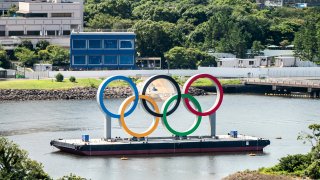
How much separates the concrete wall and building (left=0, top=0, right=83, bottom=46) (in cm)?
1237

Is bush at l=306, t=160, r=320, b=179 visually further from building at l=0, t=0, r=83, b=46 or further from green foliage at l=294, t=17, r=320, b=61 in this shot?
building at l=0, t=0, r=83, b=46

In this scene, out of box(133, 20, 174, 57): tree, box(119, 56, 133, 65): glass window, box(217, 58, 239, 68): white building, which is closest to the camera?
box(119, 56, 133, 65): glass window

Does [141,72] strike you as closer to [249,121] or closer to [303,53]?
[303,53]

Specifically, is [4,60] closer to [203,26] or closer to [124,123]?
[203,26]

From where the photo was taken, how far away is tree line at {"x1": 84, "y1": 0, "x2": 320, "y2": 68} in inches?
5236

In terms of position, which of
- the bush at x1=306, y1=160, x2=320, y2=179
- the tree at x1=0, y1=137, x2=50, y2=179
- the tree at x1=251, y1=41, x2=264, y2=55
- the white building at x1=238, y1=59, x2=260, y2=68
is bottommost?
the bush at x1=306, y1=160, x2=320, y2=179

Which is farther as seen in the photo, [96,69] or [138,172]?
[96,69]

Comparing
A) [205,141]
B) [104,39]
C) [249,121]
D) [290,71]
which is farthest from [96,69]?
[205,141]

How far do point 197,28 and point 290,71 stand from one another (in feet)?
51.9

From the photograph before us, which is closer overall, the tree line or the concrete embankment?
the concrete embankment

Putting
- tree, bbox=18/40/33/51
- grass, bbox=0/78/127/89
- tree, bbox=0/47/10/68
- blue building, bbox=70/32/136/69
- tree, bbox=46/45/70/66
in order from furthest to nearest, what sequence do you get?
tree, bbox=18/40/33/51 → tree, bbox=46/45/70/66 → blue building, bbox=70/32/136/69 → tree, bbox=0/47/10/68 → grass, bbox=0/78/127/89

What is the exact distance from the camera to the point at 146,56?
133000 millimetres

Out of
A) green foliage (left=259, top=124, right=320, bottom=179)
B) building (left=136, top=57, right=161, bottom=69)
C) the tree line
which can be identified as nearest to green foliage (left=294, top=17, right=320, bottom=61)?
the tree line

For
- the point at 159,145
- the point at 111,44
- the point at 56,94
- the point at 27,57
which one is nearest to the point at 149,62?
the point at 111,44
